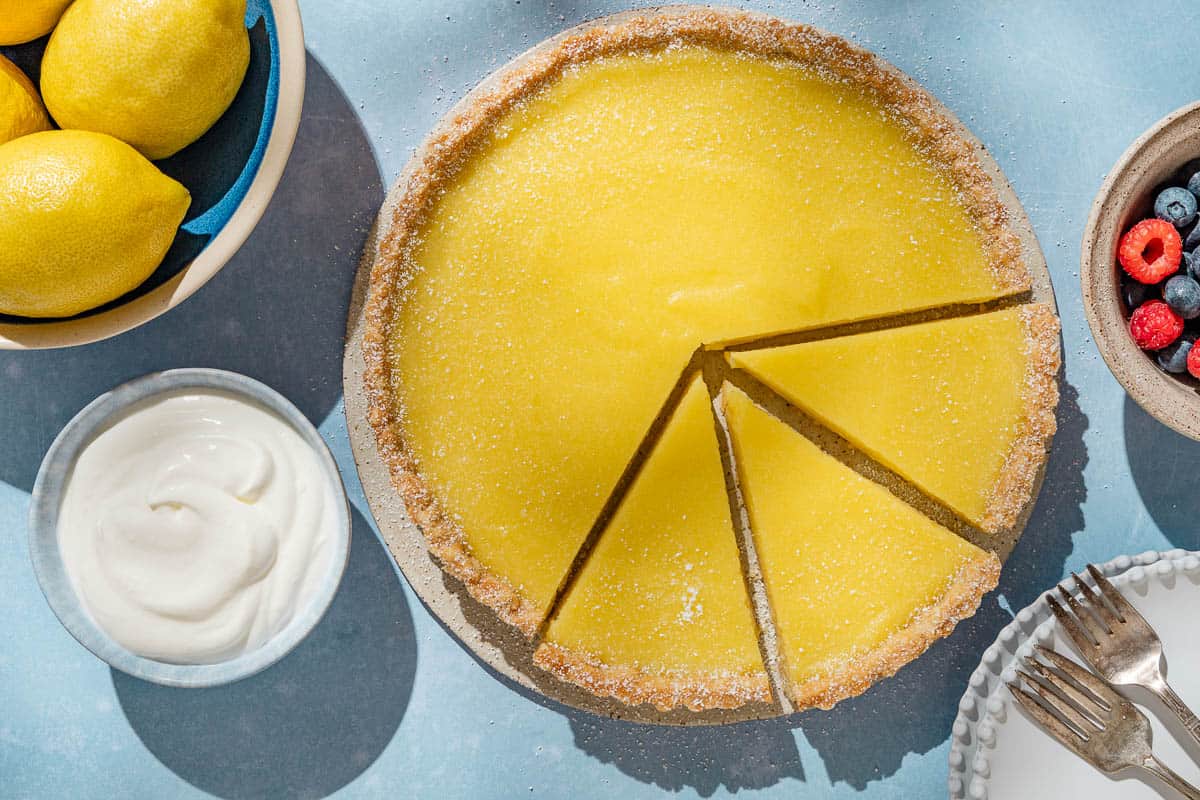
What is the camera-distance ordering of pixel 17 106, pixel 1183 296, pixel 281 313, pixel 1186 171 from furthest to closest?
pixel 281 313 → pixel 1186 171 → pixel 1183 296 → pixel 17 106

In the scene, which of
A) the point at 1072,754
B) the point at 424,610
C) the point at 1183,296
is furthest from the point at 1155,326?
the point at 424,610

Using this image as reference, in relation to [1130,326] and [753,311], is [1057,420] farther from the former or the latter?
[753,311]

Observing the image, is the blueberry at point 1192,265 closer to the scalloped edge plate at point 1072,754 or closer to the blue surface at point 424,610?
the blue surface at point 424,610

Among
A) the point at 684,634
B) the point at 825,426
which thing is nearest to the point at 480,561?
the point at 684,634

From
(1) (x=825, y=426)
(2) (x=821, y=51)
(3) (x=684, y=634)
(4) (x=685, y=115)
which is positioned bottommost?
(3) (x=684, y=634)

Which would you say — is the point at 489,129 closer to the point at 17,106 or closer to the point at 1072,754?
the point at 17,106

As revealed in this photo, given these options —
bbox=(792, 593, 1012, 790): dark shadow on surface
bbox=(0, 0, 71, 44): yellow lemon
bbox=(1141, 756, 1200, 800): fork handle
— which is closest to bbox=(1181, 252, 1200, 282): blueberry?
bbox=(792, 593, 1012, 790): dark shadow on surface
